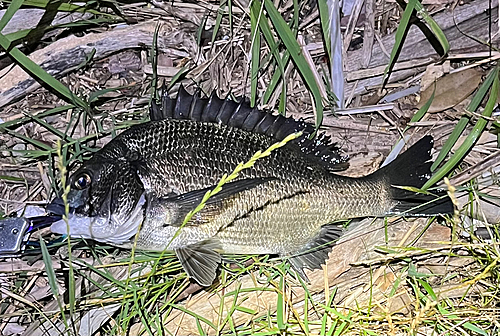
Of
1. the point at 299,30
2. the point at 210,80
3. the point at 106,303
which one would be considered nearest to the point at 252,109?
the point at 210,80

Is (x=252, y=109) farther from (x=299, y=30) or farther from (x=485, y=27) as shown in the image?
(x=485, y=27)

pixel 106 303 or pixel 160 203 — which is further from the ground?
pixel 160 203

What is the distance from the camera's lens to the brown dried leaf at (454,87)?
2070 millimetres

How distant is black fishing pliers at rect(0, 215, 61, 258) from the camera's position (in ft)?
6.56

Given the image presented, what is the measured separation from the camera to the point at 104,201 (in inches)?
71.0

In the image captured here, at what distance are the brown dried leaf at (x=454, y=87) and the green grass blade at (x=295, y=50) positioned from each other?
1.50 ft

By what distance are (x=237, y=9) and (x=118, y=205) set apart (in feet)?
3.02

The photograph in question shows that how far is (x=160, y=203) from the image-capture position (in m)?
1.82

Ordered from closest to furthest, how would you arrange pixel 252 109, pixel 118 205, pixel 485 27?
1. pixel 118 205
2. pixel 252 109
3. pixel 485 27

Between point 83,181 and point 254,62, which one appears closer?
point 83,181

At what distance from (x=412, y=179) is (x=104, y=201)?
110 cm

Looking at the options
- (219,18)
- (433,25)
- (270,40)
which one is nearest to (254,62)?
(270,40)

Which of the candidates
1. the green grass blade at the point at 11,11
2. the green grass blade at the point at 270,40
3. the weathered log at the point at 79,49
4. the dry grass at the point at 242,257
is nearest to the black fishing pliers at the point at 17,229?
the dry grass at the point at 242,257

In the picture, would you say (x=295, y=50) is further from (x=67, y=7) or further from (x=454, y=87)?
(x=67, y=7)
